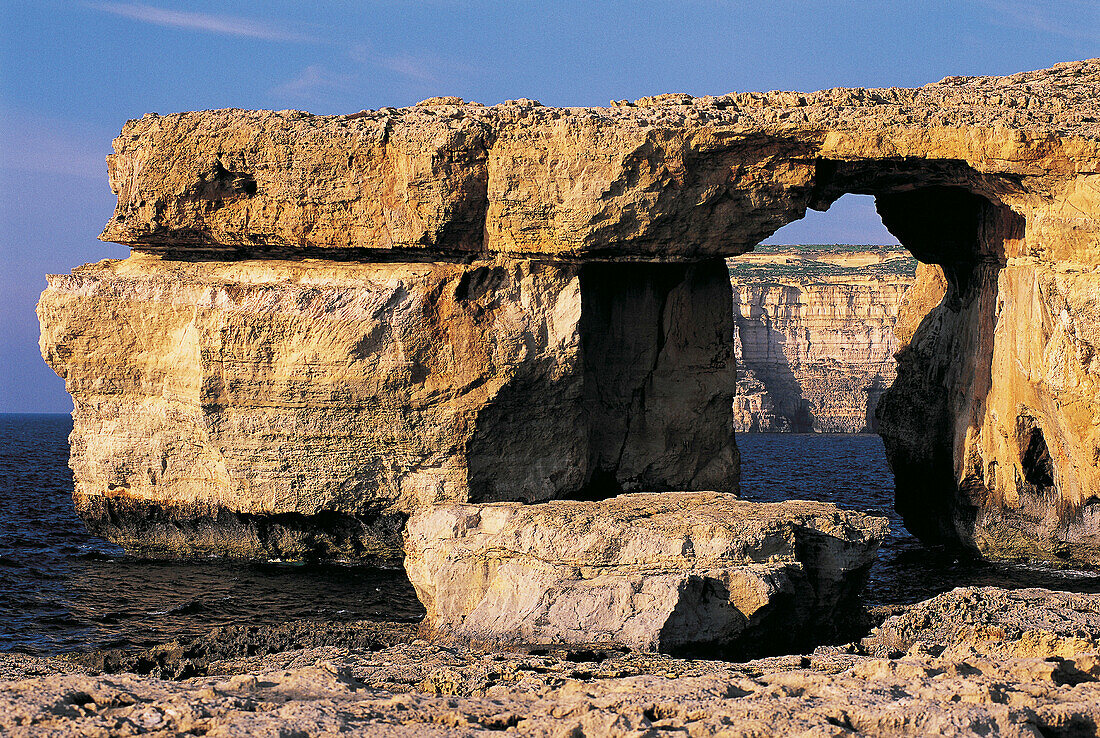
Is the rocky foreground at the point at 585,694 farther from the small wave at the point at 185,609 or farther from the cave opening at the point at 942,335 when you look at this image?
the cave opening at the point at 942,335

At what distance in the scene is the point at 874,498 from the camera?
30.7 m

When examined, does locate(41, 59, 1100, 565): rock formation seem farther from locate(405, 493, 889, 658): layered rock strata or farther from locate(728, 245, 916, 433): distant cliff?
locate(728, 245, 916, 433): distant cliff

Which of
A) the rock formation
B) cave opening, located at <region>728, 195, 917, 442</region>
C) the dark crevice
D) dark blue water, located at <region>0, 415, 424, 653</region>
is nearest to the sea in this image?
dark blue water, located at <region>0, 415, 424, 653</region>

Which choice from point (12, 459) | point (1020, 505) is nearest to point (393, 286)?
point (1020, 505)

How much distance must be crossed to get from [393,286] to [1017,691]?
12.3 m

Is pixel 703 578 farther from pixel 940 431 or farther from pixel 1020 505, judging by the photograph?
pixel 940 431

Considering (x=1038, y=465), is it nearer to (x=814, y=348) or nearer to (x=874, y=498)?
(x=874, y=498)

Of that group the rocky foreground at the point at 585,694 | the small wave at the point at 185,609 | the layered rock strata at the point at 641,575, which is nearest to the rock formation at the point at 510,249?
the small wave at the point at 185,609

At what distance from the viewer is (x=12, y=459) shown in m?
47.3

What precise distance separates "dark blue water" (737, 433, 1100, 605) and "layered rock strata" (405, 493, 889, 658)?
10.8 feet

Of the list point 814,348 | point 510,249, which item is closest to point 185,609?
point 510,249

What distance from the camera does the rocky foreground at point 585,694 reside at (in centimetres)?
808

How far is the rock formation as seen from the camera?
1778 cm

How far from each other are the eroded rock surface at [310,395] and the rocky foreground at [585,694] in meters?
6.90
